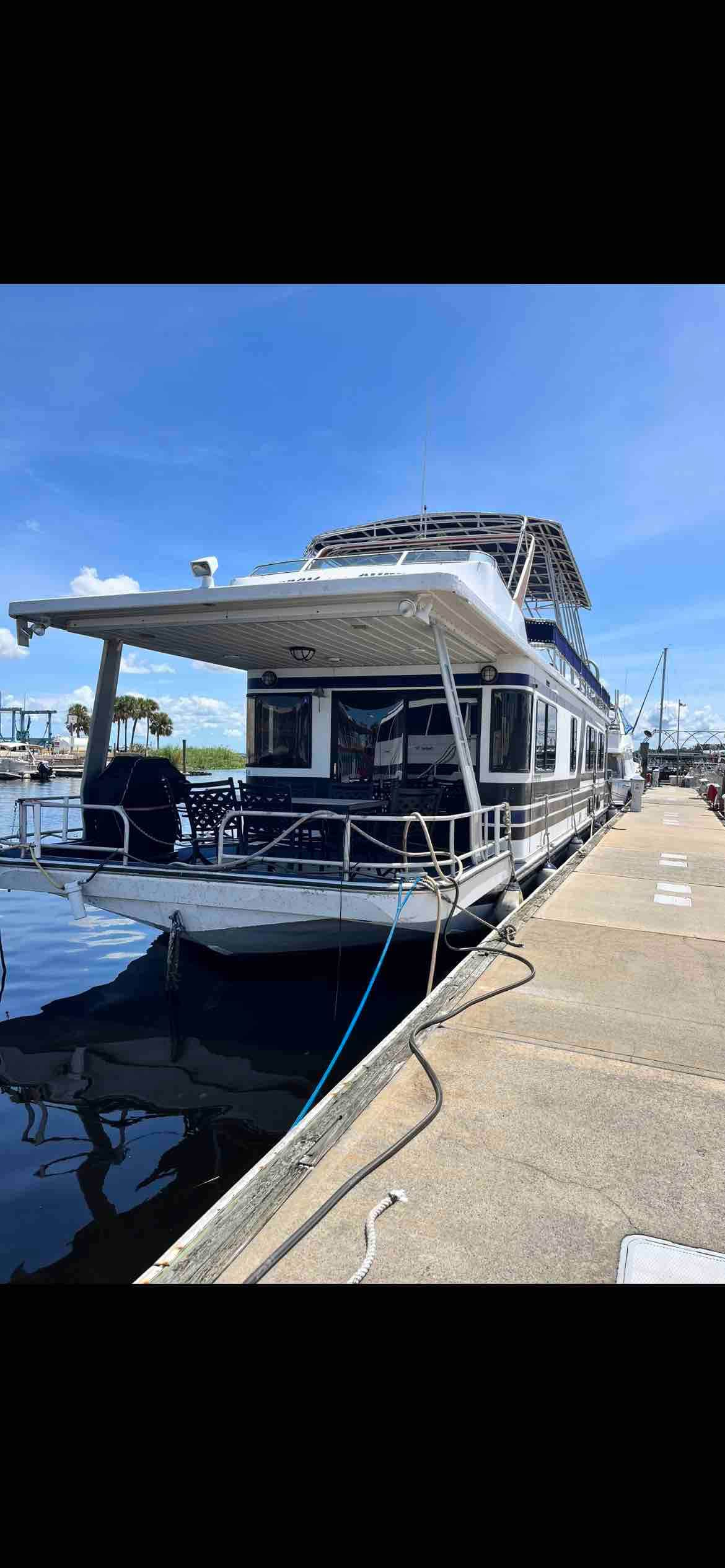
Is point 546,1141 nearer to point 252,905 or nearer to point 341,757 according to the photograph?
point 252,905

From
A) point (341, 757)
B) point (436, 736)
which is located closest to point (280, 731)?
point (341, 757)

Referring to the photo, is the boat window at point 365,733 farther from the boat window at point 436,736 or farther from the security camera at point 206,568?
the security camera at point 206,568

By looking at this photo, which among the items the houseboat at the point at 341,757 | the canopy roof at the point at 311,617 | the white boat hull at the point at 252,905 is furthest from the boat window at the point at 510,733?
A: the white boat hull at the point at 252,905

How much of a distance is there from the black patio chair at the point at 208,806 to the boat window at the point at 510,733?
326cm

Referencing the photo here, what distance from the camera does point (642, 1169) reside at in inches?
135

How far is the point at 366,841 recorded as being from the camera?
29.9 feet

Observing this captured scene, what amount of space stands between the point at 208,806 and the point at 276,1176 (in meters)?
5.62

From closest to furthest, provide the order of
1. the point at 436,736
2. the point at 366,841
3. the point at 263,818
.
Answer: the point at 366,841 < the point at 263,818 < the point at 436,736

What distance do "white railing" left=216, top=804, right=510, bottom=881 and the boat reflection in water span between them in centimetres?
116

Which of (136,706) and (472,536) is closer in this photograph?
(472,536)
